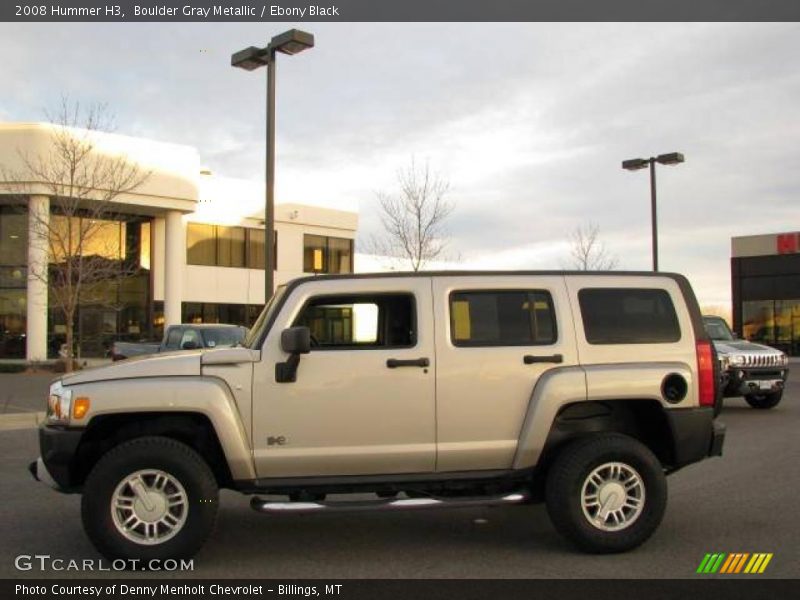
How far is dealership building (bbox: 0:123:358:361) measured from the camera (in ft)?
87.7

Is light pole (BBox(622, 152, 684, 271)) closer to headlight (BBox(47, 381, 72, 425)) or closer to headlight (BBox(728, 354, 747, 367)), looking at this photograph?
headlight (BBox(728, 354, 747, 367))

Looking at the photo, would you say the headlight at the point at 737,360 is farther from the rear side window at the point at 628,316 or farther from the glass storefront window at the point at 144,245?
the glass storefront window at the point at 144,245

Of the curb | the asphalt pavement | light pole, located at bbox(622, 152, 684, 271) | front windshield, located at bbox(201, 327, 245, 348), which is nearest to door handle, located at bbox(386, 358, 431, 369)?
the asphalt pavement

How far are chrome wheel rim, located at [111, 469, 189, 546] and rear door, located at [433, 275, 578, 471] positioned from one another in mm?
1820

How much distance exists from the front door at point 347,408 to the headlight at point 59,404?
4.12 ft

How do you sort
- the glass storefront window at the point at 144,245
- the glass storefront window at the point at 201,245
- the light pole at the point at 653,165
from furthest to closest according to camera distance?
the glass storefront window at the point at 201,245 → the glass storefront window at the point at 144,245 → the light pole at the point at 653,165

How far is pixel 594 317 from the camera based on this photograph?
6105 mm

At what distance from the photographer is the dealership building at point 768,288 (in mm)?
37469

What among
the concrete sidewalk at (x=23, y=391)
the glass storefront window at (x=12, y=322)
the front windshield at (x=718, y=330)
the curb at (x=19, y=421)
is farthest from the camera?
the glass storefront window at (x=12, y=322)

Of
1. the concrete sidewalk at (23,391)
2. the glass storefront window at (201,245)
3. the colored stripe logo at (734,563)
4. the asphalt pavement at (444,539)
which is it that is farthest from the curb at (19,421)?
the glass storefront window at (201,245)

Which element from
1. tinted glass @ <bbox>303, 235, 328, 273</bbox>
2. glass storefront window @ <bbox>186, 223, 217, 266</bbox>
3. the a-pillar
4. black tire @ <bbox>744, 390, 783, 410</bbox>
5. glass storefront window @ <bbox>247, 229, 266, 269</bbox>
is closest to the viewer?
black tire @ <bbox>744, 390, 783, 410</bbox>

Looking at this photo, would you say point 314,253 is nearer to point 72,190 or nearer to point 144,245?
point 144,245
